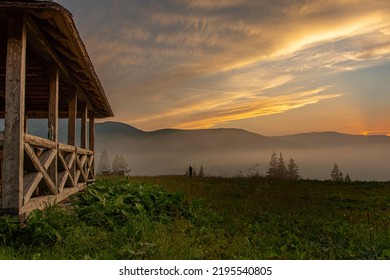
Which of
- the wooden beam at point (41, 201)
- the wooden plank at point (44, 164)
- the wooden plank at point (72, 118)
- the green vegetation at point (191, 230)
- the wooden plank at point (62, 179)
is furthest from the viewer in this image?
the wooden plank at point (72, 118)

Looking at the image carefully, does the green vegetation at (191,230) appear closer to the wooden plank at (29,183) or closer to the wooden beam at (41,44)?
the wooden plank at (29,183)

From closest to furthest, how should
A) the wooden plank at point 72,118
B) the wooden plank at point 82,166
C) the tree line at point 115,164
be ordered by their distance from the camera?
the wooden plank at point 72,118
the wooden plank at point 82,166
the tree line at point 115,164

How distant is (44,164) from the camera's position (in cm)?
839

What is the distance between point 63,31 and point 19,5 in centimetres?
112

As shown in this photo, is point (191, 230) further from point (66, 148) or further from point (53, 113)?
point (66, 148)

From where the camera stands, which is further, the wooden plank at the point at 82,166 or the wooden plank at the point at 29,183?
the wooden plank at the point at 82,166

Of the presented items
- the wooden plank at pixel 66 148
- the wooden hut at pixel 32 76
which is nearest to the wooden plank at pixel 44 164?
the wooden hut at pixel 32 76

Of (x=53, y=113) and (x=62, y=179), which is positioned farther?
(x=62, y=179)

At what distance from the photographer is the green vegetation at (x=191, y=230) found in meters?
5.87

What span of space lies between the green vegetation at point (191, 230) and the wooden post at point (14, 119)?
16.4 inches

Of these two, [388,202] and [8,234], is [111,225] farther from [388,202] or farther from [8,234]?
[388,202]

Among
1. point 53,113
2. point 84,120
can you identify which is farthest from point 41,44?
point 84,120

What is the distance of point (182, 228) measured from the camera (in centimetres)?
759

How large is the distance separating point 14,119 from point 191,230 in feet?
12.6
